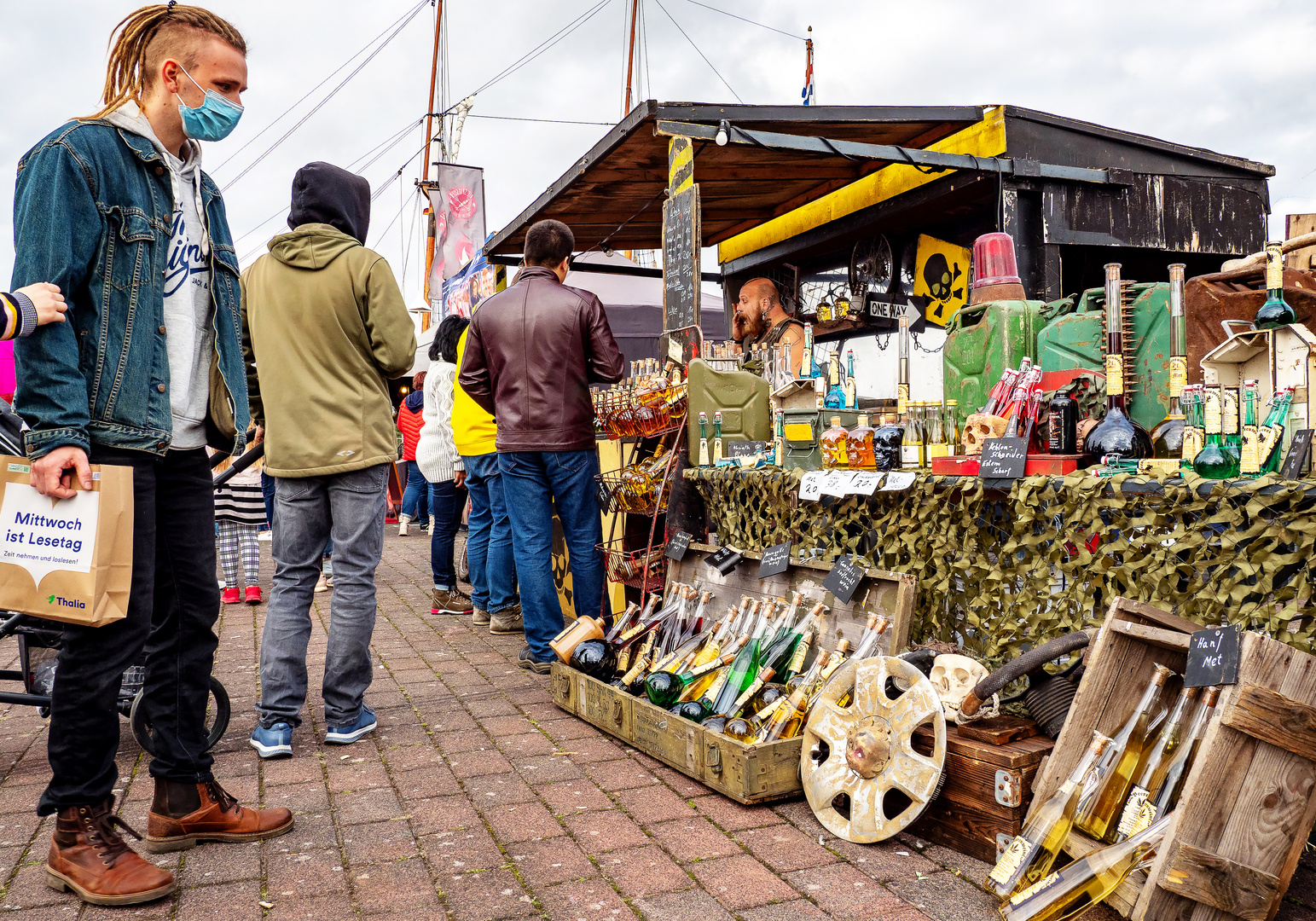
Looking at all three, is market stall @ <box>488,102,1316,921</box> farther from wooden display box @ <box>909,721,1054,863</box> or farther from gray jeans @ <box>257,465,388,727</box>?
gray jeans @ <box>257,465,388,727</box>

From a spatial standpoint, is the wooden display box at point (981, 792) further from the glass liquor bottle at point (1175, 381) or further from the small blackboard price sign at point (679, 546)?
the small blackboard price sign at point (679, 546)

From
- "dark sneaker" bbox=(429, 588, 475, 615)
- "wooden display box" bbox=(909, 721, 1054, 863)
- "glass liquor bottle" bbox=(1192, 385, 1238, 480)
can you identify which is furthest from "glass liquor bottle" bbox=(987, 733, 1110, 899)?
"dark sneaker" bbox=(429, 588, 475, 615)

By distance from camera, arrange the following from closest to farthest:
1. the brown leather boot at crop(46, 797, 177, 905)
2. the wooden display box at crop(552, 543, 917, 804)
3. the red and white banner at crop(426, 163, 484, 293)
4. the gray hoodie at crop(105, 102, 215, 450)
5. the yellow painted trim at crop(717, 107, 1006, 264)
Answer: the brown leather boot at crop(46, 797, 177, 905)
the gray hoodie at crop(105, 102, 215, 450)
the wooden display box at crop(552, 543, 917, 804)
the yellow painted trim at crop(717, 107, 1006, 264)
the red and white banner at crop(426, 163, 484, 293)

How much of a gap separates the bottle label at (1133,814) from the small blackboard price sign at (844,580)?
1.11 m

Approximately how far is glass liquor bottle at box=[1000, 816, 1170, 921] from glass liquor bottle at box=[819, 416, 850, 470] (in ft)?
5.27

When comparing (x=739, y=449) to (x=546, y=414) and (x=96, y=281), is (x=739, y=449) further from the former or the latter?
(x=96, y=281)

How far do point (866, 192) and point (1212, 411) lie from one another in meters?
5.20

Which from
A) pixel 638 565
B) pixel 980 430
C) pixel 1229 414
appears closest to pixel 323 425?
pixel 638 565

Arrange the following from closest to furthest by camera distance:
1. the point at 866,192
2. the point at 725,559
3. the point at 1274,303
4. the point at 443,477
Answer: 1. the point at 1274,303
2. the point at 725,559
3. the point at 443,477
4. the point at 866,192

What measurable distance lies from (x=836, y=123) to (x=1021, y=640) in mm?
3452

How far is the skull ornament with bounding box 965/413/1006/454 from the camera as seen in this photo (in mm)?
2910

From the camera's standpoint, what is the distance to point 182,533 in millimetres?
2459

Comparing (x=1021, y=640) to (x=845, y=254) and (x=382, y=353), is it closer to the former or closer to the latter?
(x=382, y=353)

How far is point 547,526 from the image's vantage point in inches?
177
